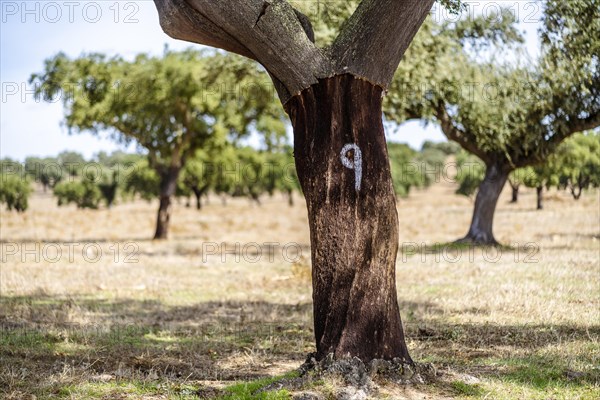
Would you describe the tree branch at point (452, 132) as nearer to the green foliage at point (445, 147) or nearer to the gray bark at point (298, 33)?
the gray bark at point (298, 33)

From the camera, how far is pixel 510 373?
6.31m

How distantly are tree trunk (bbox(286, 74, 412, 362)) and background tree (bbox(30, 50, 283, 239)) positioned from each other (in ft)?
68.2

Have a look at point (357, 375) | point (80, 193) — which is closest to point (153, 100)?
point (357, 375)

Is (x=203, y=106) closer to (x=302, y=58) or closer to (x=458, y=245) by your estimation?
(x=458, y=245)

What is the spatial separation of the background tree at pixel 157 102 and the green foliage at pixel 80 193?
1551 inches

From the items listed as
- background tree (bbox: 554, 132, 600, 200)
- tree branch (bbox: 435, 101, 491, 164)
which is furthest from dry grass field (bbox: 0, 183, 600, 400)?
background tree (bbox: 554, 132, 600, 200)

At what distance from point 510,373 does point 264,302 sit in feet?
20.9

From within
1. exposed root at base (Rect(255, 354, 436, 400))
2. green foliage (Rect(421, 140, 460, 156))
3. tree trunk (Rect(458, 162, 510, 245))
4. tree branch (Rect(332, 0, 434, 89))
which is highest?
green foliage (Rect(421, 140, 460, 156))

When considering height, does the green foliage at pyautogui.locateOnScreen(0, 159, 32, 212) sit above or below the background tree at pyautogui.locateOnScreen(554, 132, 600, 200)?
below

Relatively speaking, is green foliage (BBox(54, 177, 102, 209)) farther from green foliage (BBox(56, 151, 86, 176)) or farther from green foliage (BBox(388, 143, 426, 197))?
green foliage (BBox(388, 143, 426, 197))

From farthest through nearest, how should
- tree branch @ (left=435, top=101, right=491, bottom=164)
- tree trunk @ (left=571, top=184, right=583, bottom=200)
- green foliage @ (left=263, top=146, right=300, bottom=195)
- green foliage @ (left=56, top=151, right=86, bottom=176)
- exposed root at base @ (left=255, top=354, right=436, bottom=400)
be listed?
green foliage @ (left=263, top=146, right=300, bottom=195) < tree trunk @ (left=571, top=184, right=583, bottom=200) < green foliage @ (left=56, top=151, right=86, bottom=176) < tree branch @ (left=435, top=101, right=491, bottom=164) < exposed root at base @ (left=255, top=354, right=436, bottom=400)

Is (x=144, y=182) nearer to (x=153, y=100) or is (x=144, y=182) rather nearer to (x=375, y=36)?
(x=153, y=100)

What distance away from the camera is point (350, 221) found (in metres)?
5.79

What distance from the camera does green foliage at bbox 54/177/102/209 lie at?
68375mm
